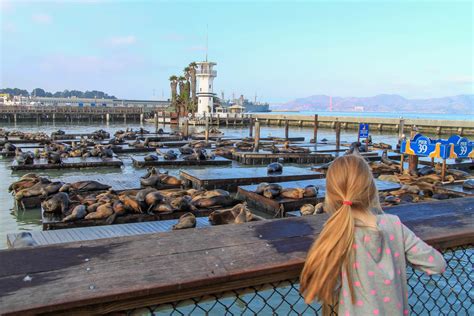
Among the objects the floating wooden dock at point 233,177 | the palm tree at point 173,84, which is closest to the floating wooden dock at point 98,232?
the floating wooden dock at point 233,177

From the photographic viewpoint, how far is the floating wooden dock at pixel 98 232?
22.6ft

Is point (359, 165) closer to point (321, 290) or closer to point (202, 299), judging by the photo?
point (321, 290)

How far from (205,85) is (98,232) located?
49.3 metres

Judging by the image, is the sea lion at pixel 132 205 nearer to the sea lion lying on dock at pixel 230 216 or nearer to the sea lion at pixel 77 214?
the sea lion at pixel 77 214

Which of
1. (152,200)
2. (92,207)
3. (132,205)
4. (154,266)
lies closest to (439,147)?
(152,200)

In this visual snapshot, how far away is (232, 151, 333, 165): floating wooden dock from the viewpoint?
1959 centimetres

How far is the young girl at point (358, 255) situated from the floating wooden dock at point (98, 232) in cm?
569

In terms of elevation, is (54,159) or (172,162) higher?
(54,159)

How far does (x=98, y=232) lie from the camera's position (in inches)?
291

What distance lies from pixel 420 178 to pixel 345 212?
489 inches

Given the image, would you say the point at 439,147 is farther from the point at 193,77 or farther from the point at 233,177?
the point at 193,77

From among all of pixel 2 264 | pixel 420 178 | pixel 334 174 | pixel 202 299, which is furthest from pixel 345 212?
pixel 420 178

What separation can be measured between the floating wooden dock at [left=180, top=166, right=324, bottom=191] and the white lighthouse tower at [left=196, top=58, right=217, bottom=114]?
136 ft

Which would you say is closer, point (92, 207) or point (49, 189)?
point (92, 207)
